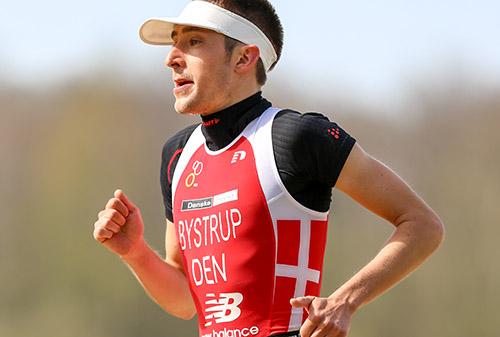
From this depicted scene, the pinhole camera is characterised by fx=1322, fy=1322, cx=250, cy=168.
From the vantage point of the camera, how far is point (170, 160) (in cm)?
601

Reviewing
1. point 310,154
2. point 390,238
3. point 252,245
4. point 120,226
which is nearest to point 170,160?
point 120,226

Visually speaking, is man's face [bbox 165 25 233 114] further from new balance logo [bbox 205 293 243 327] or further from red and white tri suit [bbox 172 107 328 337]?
new balance logo [bbox 205 293 243 327]

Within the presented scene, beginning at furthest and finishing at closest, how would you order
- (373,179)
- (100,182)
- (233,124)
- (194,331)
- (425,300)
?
(100,182)
(425,300)
(194,331)
(233,124)
(373,179)

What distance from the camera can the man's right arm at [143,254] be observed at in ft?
19.0

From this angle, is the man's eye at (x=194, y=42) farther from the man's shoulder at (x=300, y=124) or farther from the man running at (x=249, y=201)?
the man's shoulder at (x=300, y=124)

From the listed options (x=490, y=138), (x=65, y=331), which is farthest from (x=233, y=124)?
(x=490, y=138)

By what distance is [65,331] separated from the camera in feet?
92.3

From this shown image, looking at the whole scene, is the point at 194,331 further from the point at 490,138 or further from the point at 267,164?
the point at 267,164

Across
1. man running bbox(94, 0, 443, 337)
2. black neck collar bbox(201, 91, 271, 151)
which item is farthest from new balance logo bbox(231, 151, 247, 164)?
black neck collar bbox(201, 91, 271, 151)

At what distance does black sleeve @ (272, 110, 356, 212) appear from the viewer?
530 centimetres

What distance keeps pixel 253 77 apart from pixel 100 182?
2553 centimetres

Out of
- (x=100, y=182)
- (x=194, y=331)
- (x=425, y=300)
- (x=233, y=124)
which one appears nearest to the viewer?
(x=233, y=124)

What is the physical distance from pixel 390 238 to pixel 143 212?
2181cm

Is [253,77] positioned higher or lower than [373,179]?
higher
